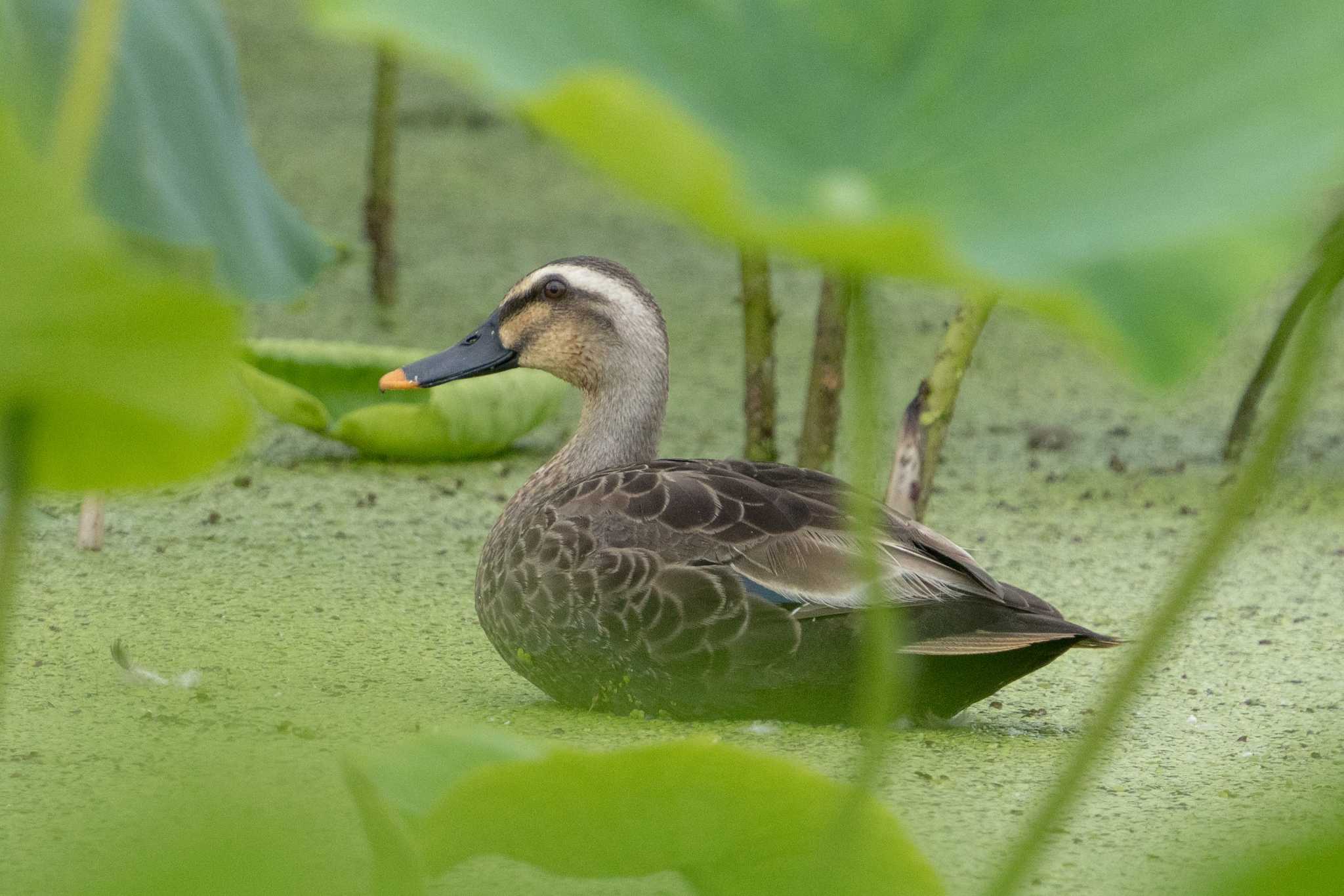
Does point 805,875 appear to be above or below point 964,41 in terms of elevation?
below

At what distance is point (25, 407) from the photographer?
2.16ft

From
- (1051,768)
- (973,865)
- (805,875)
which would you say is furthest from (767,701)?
(805,875)

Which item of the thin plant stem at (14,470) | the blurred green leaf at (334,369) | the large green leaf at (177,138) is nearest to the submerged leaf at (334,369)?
the blurred green leaf at (334,369)

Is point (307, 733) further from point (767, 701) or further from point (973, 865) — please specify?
point (973, 865)

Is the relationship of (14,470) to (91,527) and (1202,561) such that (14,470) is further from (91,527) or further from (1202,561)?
(91,527)

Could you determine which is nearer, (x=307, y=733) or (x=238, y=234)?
(x=238, y=234)

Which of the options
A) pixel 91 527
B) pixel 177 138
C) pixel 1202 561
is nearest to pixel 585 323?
pixel 91 527

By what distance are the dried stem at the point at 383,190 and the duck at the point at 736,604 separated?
8.09 feet

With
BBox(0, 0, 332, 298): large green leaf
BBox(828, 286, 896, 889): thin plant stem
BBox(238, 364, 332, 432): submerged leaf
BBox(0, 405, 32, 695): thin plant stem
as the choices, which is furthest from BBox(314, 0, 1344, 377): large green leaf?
BBox(238, 364, 332, 432): submerged leaf

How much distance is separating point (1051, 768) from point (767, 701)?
32 centimetres

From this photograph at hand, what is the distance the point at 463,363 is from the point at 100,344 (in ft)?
5.92

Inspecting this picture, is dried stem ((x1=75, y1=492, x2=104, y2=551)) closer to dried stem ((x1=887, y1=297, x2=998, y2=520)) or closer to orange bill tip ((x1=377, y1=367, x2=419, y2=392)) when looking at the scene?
orange bill tip ((x1=377, y1=367, x2=419, y2=392))

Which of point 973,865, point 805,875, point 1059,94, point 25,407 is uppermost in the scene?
point 1059,94

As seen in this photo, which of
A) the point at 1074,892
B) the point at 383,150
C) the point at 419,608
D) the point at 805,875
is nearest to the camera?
the point at 805,875
